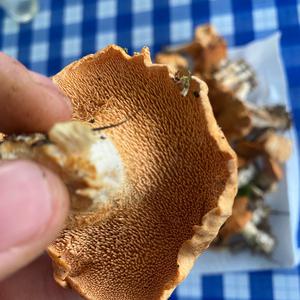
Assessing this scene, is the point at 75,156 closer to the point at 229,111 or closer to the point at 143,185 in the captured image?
the point at 143,185

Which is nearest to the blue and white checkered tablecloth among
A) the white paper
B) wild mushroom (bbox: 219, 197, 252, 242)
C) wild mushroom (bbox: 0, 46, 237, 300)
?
the white paper

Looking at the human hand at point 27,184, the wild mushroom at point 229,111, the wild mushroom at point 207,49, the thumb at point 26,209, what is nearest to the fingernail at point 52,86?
the human hand at point 27,184

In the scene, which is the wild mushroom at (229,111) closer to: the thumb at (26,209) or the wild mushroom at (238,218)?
the wild mushroom at (238,218)

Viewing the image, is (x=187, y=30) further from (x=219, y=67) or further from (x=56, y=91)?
(x=56, y=91)

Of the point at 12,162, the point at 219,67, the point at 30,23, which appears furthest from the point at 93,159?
the point at 30,23

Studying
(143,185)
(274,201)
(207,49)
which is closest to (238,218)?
(274,201)

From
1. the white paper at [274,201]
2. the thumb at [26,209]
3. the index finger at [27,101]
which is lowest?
the white paper at [274,201]

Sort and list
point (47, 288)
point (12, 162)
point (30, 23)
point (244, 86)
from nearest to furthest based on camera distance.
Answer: point (12, 162) → point (47, 288) → point (244, 86) → point (30, 23)
